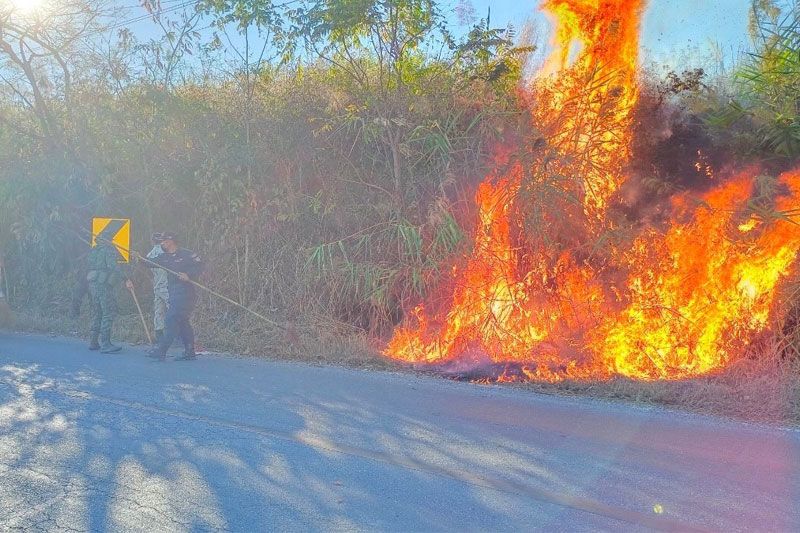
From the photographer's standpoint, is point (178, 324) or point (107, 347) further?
point (107, 347)

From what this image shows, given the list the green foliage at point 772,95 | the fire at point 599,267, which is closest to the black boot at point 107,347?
the fire at point 599,267

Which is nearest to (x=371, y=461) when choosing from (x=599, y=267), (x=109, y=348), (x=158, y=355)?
(x=599, y=267)

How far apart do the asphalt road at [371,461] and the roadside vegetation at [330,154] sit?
1483mm

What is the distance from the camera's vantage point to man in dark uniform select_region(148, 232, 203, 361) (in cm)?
1003

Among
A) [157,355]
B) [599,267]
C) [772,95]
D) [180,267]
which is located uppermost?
[772,95]

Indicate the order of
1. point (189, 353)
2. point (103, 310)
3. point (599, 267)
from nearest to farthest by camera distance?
point (599, 267)
point (189, 353)
point (103, 310)

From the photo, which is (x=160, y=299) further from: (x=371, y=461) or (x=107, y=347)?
(x=371, y=461)

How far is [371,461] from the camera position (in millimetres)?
5402

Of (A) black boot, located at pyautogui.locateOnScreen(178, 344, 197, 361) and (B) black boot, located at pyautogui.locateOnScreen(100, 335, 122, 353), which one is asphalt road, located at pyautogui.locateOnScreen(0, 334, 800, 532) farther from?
(B) black boot, located at pyautogui.locateOnScreen(100, 335, 122, 353)

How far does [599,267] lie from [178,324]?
5.60 metres

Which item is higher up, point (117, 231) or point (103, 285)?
point (117, 231)

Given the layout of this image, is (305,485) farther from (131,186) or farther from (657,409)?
(131,186)

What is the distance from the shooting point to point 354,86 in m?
11.6

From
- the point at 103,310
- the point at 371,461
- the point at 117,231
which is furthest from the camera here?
the point at 117,231
